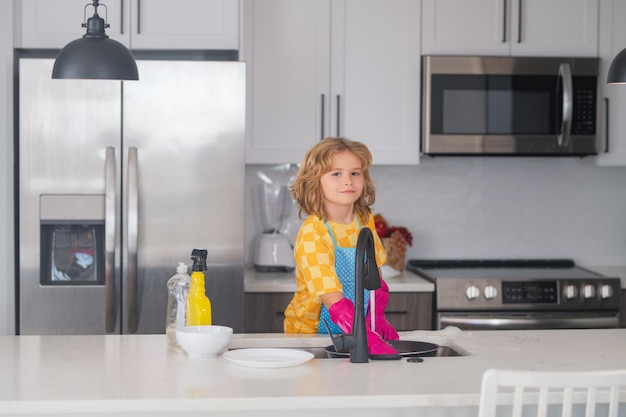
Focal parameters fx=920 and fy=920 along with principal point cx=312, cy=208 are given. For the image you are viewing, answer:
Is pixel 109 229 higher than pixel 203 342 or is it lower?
higher

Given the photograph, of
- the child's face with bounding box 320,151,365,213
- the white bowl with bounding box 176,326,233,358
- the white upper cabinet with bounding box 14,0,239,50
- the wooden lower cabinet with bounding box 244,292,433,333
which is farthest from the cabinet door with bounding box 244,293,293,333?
the white bowl with bounding box 176,326,233,358

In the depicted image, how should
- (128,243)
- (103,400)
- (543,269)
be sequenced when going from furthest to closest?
(543,269)
(128,243)
(103,400)

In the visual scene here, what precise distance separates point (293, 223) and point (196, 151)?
943mm

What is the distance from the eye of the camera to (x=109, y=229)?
355 cm

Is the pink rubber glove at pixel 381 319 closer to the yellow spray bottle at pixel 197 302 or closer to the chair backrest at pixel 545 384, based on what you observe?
the yellow spray bottle at pixel 197 302

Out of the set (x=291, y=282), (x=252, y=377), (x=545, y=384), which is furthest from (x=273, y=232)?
(x=545, y=384)

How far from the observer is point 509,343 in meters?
2.57

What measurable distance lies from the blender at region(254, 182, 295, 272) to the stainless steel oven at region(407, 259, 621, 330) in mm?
681

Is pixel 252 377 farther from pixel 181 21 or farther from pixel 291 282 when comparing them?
pixel 181 21

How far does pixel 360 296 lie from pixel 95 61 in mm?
976

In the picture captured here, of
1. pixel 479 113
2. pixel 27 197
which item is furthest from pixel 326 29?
pixel 27 197

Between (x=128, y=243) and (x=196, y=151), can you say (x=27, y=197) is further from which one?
(x=196, y=151)

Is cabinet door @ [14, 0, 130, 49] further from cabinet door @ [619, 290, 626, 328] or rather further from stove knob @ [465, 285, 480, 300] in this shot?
cabinet door @ [619, 290, 626, 328]

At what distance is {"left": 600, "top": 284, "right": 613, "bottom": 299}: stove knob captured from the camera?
12.8 feet
